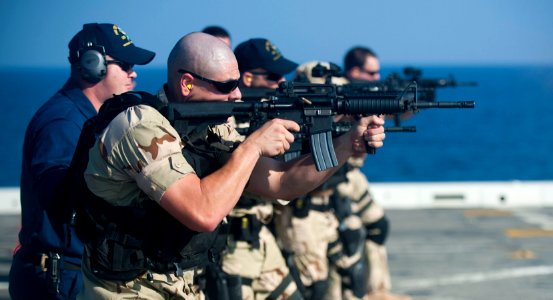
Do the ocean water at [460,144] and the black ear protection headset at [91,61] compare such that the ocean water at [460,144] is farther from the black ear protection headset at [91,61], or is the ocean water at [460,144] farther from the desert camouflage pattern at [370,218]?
the black ear protection headset at [91,61]

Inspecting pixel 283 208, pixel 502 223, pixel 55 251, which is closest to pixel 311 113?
pixel 55 251

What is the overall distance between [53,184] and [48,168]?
0.18 metres

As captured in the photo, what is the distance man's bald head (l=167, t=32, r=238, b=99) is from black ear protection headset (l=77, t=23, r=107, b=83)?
3.90 ft

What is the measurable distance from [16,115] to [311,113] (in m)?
112

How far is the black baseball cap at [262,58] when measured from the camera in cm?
917

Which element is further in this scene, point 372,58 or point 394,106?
point 372,58

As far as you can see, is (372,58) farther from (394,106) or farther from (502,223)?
(394,106)

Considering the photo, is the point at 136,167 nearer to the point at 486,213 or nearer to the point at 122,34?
the point at 122,34

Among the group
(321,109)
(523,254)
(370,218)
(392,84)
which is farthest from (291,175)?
(523,254)

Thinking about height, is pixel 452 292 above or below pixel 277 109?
below

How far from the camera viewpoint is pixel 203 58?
5742mm

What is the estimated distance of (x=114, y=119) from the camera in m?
5.49

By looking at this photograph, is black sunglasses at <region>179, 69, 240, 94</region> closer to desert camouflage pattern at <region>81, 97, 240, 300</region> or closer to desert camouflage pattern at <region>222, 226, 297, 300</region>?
desert camouflage pattern at <region>81, 97, 240, 300</region>

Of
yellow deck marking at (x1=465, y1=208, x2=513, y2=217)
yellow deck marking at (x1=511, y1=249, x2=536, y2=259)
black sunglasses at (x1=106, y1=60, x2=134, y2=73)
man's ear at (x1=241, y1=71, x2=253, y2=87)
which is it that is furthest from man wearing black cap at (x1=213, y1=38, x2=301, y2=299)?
yellow deck marking at (x1=465, y1=208, x2=513, y2=217)
